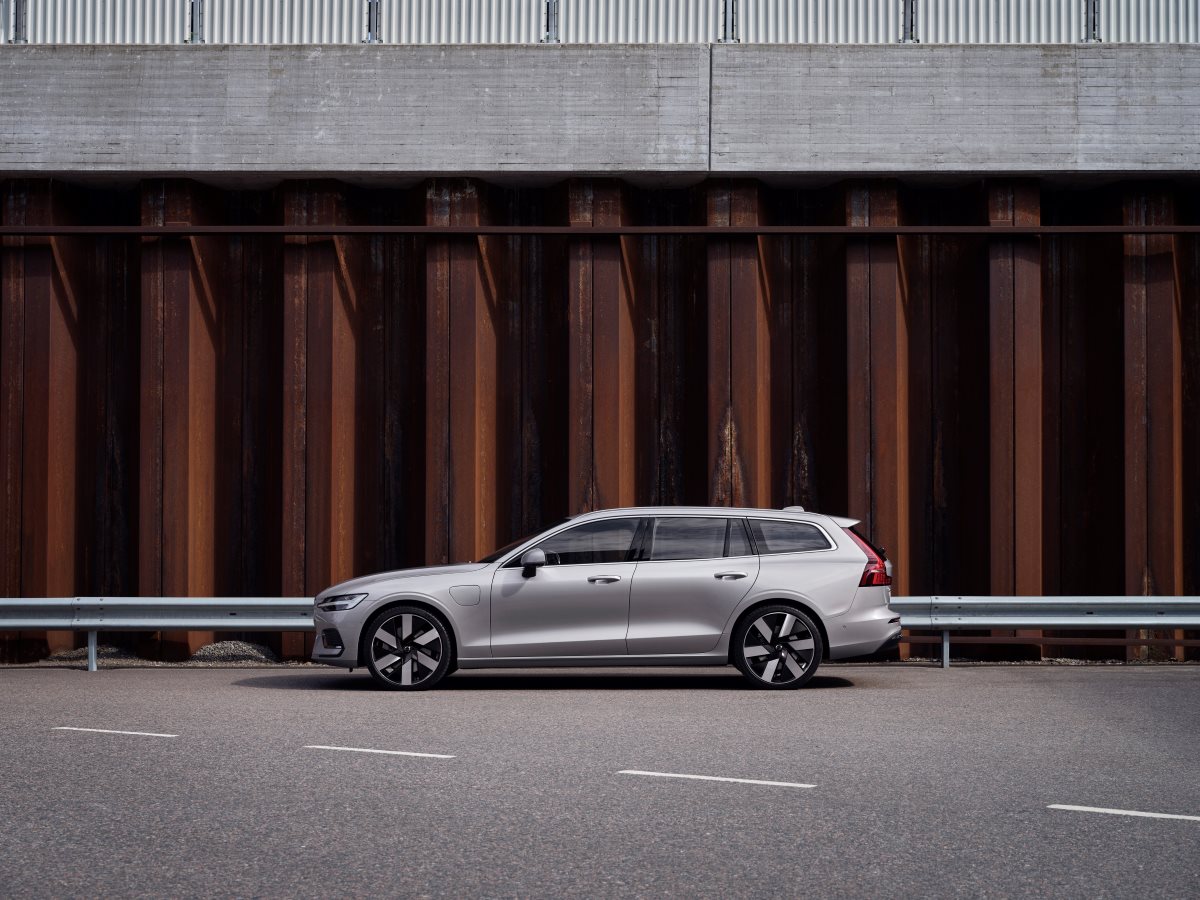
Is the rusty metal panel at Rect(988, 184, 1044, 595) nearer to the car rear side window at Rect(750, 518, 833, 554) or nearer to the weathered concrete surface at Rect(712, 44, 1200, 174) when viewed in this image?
the weathered concrete surface at Rect(712, 44, 1200, 174)

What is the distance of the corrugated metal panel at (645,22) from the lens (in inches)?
580

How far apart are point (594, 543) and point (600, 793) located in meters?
4.80

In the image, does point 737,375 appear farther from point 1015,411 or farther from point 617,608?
point 617,608

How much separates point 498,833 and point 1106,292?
11.2 meters

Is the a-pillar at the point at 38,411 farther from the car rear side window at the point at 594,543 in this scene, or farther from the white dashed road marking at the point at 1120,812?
the white dashed road marking at the point at 1120,812

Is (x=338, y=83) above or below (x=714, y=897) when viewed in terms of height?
above

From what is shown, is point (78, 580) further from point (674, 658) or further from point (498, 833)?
point (498, 833)

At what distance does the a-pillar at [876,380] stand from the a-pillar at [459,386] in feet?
12.6

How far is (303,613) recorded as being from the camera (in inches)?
519

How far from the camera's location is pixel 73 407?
14.8 m

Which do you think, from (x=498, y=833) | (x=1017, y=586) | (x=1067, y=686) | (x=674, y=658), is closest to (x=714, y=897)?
(x=498, y=833)

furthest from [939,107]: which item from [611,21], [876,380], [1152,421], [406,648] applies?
[406,648]

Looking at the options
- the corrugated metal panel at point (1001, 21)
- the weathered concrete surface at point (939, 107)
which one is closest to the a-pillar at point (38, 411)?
the weathered concrete surface at point (939, 107)

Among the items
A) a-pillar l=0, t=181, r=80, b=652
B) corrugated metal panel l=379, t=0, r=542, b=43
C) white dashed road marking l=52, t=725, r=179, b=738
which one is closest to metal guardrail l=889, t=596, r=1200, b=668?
white dashed road marking l=52, t=725, r=179, b=738
